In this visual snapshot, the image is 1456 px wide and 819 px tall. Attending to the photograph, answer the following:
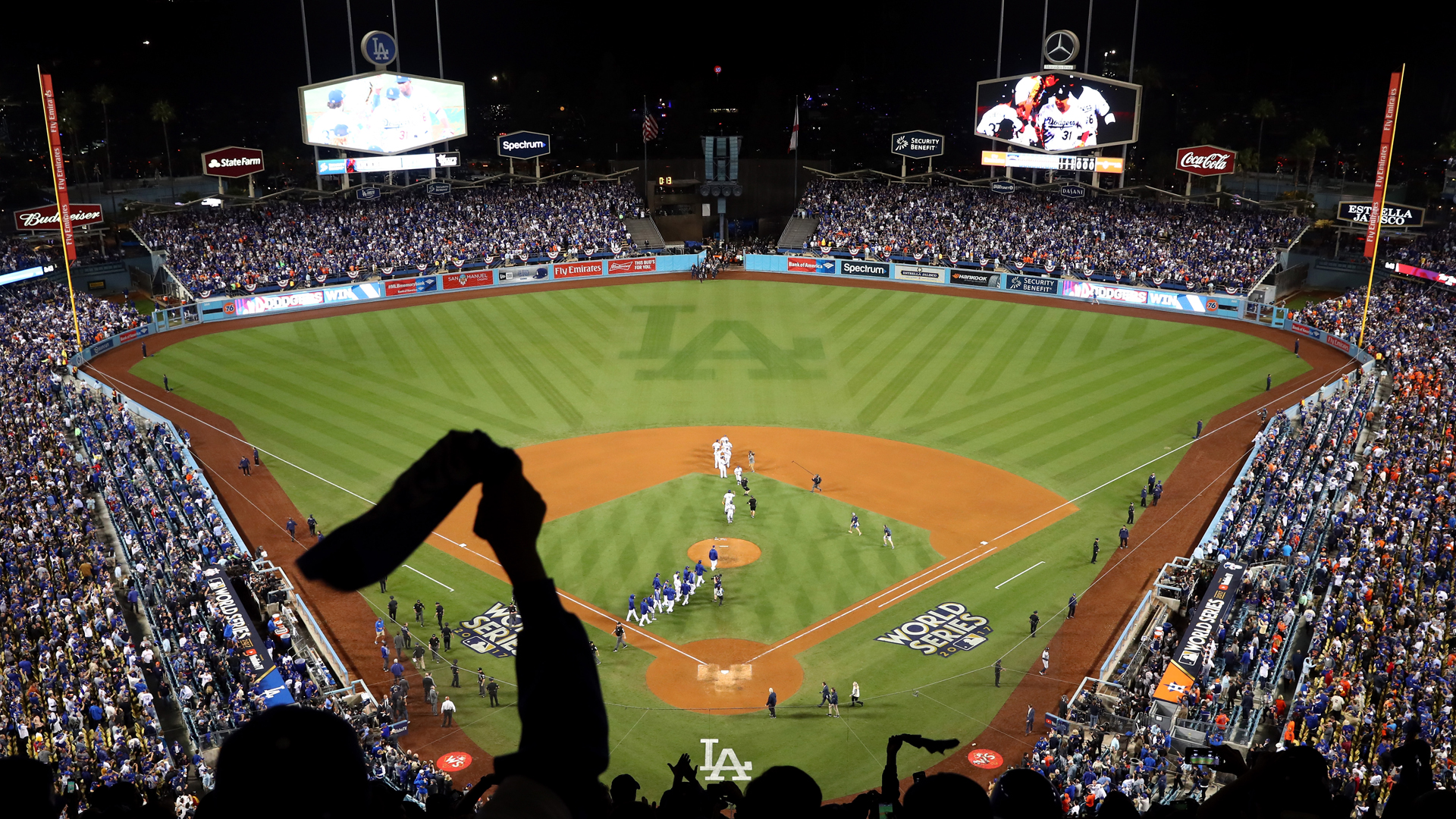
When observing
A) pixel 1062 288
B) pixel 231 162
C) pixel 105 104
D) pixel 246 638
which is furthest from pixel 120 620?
pixel 105 104

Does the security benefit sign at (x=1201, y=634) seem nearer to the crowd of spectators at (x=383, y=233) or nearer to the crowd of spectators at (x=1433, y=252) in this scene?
the crowd of spectators at (x=1433, y=252)

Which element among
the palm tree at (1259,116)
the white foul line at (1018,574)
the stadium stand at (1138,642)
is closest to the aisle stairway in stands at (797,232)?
the palm tree at (1259,116)

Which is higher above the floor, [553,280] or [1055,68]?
[1055,68]

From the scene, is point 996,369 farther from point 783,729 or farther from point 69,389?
point 69,389

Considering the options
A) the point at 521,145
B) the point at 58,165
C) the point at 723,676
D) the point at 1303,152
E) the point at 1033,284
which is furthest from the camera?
the point at 1303,152

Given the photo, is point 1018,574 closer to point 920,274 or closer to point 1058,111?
point 920,274

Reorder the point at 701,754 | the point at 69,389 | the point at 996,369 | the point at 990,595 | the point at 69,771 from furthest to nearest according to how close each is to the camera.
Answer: the point at 996,369 → the point at 69,389 → the point at 990,595 → the point at 701,754 → the point at 69,771

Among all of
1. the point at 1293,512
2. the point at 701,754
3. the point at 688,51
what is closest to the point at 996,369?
the point at 1293,512
